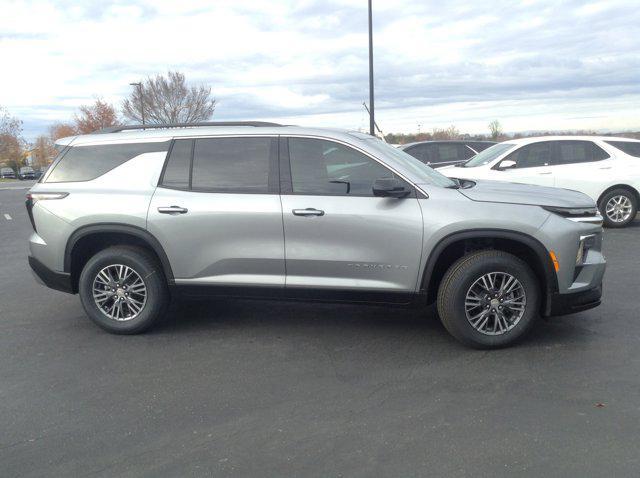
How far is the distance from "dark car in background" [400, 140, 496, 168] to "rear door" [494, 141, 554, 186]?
294cm

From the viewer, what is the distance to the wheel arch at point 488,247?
15.8 feet

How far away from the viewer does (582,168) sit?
11.3m

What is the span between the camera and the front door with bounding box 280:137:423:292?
497 centimetres

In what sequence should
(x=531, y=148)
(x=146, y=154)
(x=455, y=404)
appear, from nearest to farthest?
(x=455, y=404)
(x=146, y=154)
(x=531, y=148)

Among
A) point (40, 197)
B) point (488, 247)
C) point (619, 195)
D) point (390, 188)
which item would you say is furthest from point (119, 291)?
point (619, 195)

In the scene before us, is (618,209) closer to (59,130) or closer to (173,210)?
(173,210)

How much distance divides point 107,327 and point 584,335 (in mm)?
4067

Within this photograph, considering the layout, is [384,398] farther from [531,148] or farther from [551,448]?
[531,148]

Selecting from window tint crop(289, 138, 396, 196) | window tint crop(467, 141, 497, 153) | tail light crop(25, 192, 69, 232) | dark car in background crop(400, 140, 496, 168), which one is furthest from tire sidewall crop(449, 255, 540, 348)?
window tint crop(467, 141, 497, 153)

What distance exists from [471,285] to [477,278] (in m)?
0.07

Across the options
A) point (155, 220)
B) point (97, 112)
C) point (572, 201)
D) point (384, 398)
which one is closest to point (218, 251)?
point (155, 220)

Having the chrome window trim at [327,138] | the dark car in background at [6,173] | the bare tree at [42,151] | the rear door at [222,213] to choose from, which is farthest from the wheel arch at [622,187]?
the bare tree at [42,151]

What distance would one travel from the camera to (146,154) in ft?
18.3

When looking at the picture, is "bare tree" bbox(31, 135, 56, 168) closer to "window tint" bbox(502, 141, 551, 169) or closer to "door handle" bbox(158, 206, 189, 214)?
"window tint" bbox(502, 141, 551, 169)
